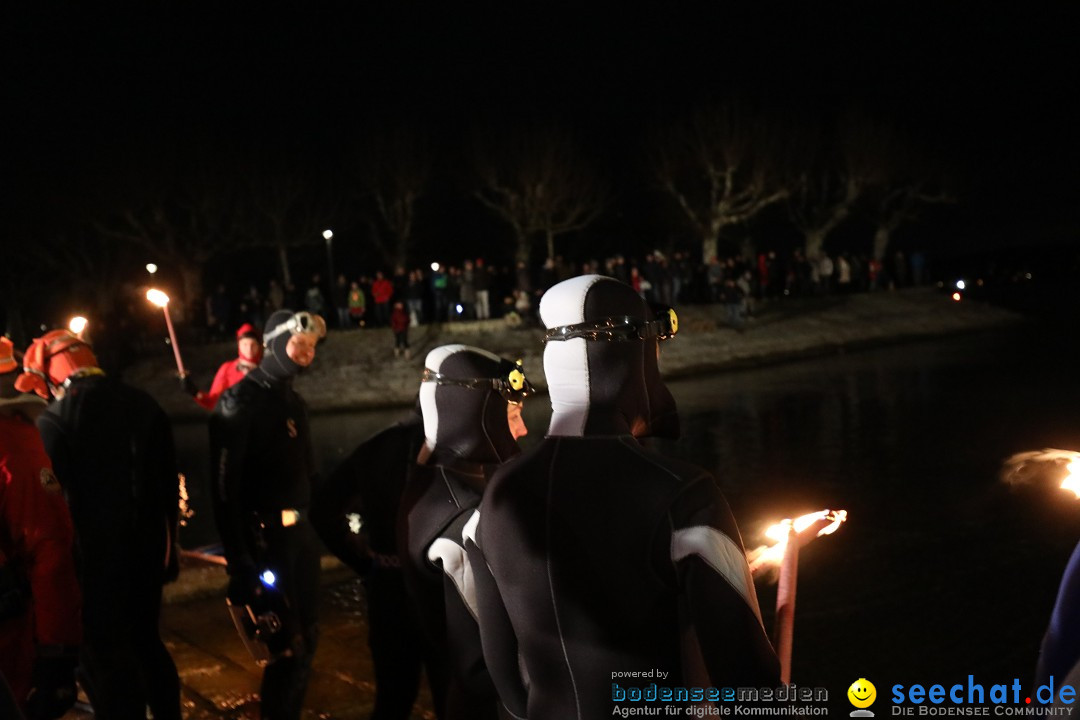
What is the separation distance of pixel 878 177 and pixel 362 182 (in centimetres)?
2424

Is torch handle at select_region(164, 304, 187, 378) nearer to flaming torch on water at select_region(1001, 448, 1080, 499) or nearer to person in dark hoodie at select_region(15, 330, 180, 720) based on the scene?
person in dark hoodie at select_region(15, 330, 180, 720)

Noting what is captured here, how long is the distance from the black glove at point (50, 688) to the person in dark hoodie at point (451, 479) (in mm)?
1143

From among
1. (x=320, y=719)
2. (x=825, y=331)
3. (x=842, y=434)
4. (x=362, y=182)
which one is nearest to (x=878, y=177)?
(x=825, y=331)

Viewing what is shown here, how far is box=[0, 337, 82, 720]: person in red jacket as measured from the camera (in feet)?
10.8

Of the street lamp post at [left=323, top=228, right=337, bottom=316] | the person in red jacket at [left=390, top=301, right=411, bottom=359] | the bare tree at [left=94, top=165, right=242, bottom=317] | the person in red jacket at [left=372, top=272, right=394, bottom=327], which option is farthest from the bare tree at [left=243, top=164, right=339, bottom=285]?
the person in red jacket at [left=390, top=301, right=411, bottom=359]

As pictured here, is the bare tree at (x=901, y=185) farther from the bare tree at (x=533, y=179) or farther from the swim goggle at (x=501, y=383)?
the swim goggle at (x=501, y=383)

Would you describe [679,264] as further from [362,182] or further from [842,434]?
[842,434]

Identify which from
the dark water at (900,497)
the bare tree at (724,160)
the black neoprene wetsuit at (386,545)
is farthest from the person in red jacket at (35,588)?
the bare tree at (724,160)

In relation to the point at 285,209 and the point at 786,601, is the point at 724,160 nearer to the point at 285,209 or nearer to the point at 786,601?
the point at 285,209

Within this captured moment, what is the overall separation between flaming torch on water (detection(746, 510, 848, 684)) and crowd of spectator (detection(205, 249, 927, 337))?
75.9 ft

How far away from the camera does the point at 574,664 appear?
2248 mm

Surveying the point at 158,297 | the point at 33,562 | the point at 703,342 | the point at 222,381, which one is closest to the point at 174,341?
the point at 158,297

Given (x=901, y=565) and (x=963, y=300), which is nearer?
(x=901, y=565)

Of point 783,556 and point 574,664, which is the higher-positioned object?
point 783,556
